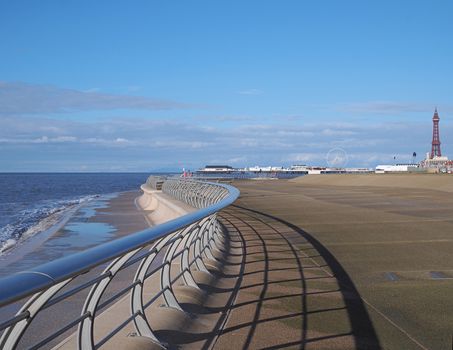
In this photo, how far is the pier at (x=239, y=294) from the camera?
429 cm

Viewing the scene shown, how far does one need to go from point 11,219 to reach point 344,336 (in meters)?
31.5

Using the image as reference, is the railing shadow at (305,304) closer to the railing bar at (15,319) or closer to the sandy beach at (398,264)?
the sandy beach at (398,264)

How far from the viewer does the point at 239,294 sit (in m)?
8.03

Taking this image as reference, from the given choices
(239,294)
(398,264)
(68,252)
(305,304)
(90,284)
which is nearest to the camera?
(90,284)

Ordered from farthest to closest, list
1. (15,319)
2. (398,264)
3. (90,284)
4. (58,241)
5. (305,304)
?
(58,241) → (398,264) → (305,304) → (90,284) → (15,319)

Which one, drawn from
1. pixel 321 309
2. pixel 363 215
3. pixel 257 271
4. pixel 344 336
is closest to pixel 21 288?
pixel 344 336

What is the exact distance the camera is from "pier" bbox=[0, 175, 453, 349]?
14.1ft

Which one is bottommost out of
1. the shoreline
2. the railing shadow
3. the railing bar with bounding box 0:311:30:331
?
the shoreline

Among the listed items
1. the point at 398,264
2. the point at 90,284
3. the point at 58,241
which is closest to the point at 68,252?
the point at 58,241

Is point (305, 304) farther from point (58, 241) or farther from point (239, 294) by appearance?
point (58, 241)

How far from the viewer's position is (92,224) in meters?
27.4

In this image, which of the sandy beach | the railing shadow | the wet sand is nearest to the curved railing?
the railing shadow

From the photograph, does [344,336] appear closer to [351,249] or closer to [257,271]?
[257,271]

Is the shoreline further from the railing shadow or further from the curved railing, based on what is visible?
the curved railing
